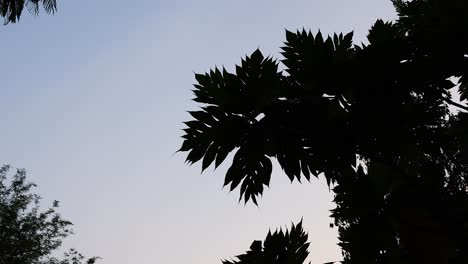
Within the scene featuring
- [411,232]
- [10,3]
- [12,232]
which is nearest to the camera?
[411,232]

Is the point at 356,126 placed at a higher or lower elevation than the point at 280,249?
higher

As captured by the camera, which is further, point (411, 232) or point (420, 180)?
point (420, 180)

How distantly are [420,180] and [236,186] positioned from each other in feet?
4.76

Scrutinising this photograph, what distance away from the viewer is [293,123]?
135 inches

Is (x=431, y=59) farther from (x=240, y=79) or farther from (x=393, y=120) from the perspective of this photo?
(x=240, y=79)

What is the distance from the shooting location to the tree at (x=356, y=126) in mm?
3432

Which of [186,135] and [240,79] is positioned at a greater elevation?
[240,79]

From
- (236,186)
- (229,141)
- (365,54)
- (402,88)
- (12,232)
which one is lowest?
(236,186)

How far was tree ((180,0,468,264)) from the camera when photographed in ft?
11.3

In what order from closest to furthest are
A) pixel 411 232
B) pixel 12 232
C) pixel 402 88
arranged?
pixel 411 232 → pixel 402 88 → pixel 12 232

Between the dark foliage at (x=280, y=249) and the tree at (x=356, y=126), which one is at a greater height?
the tree at (x=356, y=126)

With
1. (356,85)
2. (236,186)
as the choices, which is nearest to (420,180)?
(356,85)

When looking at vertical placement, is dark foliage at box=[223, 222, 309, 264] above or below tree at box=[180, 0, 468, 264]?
below

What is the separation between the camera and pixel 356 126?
3.48 metres
